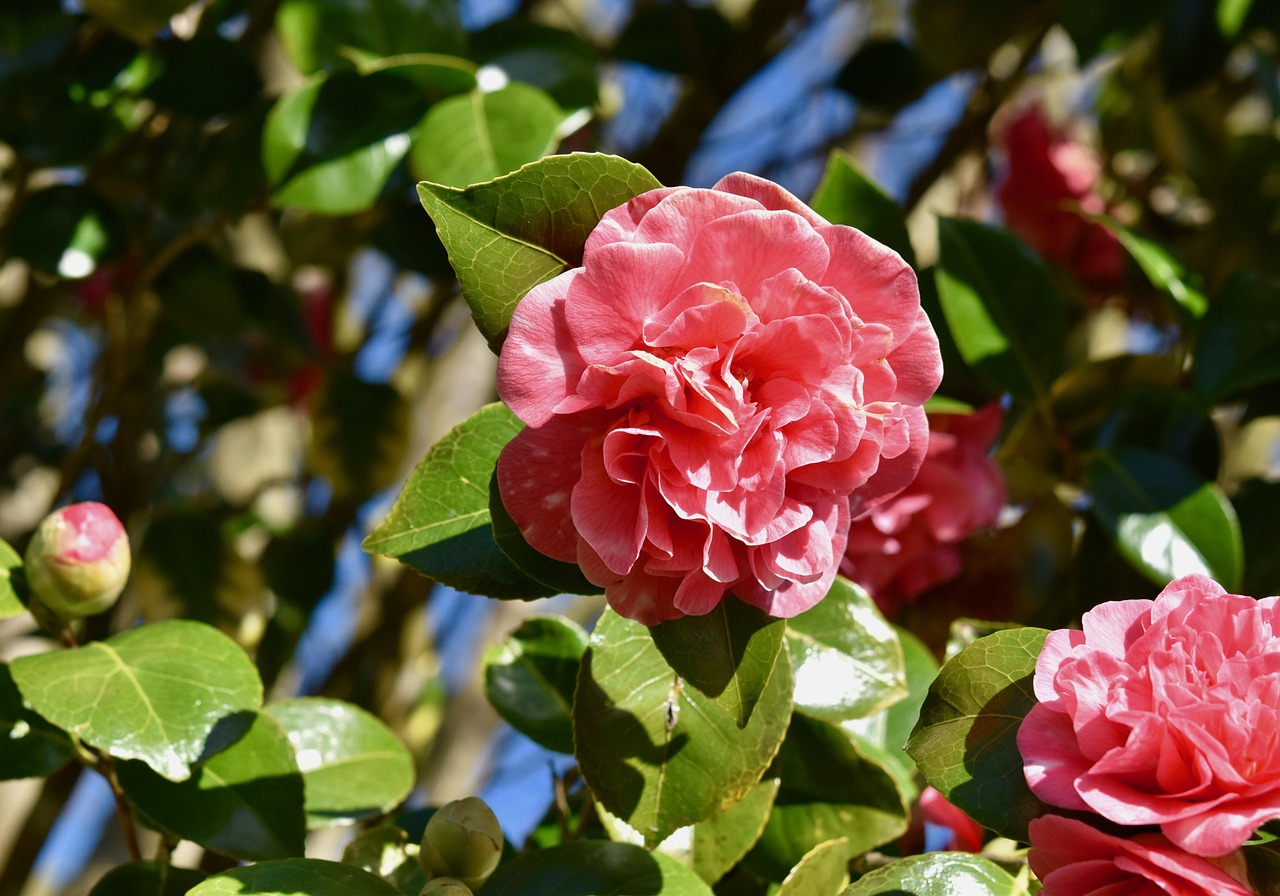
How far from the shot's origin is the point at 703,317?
0.50 metres

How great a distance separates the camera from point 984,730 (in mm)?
552

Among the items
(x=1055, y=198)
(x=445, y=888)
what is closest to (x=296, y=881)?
(x=445, y=888)

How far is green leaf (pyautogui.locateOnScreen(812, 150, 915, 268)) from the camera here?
0.73 metres

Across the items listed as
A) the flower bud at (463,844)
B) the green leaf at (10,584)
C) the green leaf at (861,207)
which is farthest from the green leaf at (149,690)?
the green leaf at (861,207)

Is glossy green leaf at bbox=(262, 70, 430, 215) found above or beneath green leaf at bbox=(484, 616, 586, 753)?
above

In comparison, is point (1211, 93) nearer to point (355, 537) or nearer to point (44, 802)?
point (355, 537)

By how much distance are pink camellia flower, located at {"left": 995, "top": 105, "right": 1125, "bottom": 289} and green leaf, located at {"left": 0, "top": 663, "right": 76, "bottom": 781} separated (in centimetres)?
114

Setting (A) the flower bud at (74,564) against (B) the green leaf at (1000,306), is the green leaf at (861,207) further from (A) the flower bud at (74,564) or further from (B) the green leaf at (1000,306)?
(A) the flower bud at (74,564)

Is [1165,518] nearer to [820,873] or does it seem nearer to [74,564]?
[820,873]

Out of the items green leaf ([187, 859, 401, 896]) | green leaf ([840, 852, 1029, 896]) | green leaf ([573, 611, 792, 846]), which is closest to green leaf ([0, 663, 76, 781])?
green leaf ([187, 859, 401, 896])

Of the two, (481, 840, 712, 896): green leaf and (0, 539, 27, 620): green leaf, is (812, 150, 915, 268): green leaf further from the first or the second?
(0, 539, 27, 620): green leaf

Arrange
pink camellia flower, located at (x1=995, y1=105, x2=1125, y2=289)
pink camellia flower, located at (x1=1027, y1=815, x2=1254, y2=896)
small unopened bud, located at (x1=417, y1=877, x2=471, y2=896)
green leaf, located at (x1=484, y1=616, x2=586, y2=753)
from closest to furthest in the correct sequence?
1. pink camellia flower, located at (x1=1027, y1=815, x2=1254, y2=896)
2. small unopened bud, located at (x1=417, y1=877, x2=471, y2=896)
3. green leaf, located at (x1=484, y1=616, x2=586, y2=753)
4. pink camellia flower, located at (x1=995, y1=105, x2=1125, y2=289)

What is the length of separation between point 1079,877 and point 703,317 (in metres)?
0.28

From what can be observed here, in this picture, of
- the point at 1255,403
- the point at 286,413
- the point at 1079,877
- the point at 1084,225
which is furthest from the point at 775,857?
the point at 286,413
